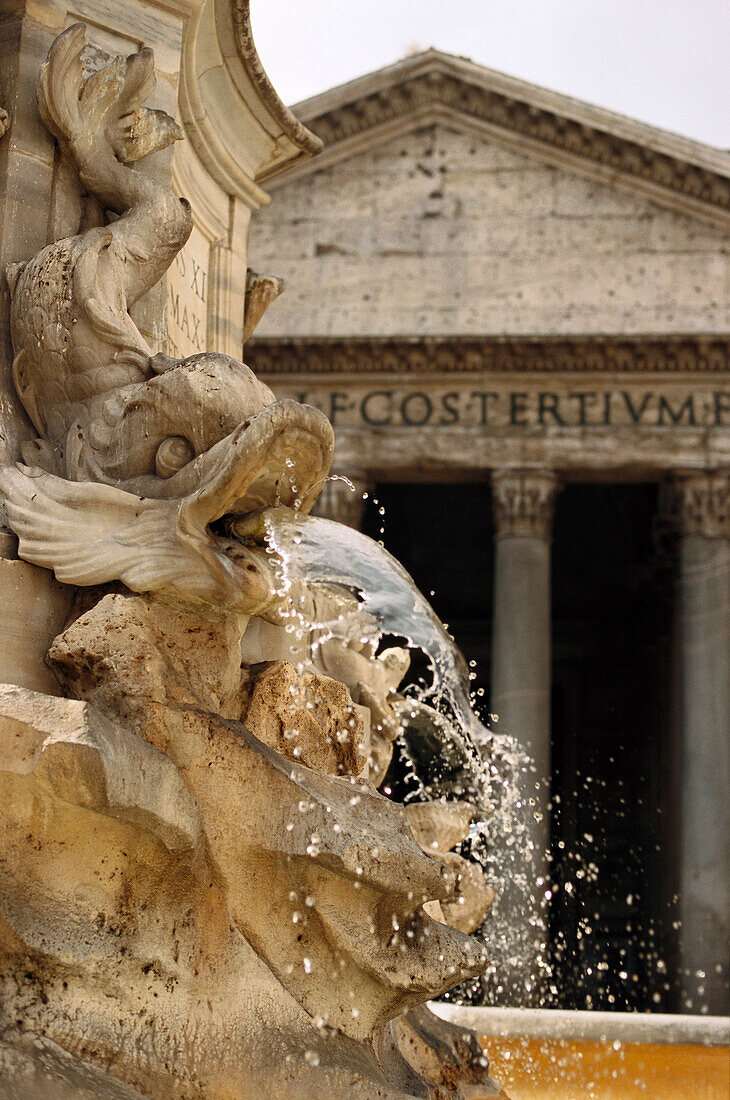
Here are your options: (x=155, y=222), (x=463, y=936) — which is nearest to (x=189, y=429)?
(x=155, y=222)

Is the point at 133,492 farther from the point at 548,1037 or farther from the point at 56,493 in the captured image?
the point at 548,1037

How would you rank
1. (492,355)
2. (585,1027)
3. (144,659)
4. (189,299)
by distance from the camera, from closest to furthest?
1. (144,659)
2. (189,299)
3. (585,1027)
4. (492,355)

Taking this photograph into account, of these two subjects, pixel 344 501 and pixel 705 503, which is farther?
pixel 344 501

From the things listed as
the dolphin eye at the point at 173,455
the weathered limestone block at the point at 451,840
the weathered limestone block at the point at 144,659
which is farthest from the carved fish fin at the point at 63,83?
the weathered limestone block at the point at 451,840

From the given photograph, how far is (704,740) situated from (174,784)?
41.4ft

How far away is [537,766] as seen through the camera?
576 inches

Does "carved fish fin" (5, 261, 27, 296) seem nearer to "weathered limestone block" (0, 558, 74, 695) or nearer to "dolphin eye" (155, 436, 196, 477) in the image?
"dolphin eye" (155, 436, 196, 477)

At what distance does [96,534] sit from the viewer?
258cm

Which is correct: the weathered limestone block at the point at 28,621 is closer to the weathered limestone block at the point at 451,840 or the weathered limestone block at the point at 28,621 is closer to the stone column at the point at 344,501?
the weathered limestone block at the point at 451,840

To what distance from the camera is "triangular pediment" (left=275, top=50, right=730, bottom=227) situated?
51.3 ft

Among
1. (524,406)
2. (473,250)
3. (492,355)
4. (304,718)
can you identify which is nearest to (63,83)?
(304,718)

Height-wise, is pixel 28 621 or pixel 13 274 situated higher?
pixel 13 274

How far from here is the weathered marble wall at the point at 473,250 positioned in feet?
51.6

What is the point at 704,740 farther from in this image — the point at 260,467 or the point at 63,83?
the point at 260,467
